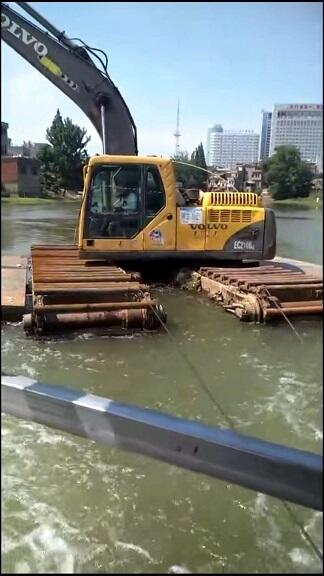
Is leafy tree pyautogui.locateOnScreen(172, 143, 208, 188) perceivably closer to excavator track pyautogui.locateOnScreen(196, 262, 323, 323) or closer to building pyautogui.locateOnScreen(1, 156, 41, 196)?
excavator track pyautogui.locateOnScreen(196, 262, 323, 323)

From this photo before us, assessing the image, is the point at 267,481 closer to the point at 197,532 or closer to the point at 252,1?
the point at 252,1

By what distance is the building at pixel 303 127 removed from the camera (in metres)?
1.00

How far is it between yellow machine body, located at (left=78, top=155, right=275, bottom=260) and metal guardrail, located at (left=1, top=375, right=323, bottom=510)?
562 cm

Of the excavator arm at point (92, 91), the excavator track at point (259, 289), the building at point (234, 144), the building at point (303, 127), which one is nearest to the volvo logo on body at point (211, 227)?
the excavator track at point (259, 289)

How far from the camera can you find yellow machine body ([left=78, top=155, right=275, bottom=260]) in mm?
6820

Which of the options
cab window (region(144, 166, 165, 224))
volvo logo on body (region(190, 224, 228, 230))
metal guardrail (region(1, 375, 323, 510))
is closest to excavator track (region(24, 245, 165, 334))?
cab window (region(144, 166, 165, 224))

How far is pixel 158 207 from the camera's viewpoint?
702 centimetres

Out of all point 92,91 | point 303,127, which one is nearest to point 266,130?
point 303,127

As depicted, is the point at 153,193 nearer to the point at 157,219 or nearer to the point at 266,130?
the point at 157,219

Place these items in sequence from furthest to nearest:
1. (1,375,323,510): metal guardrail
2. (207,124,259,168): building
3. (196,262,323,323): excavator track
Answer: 1. (196,262,323,323): excavator track
2. (207,124,259,168): building
3. (1,375,323,510): metal guardrail

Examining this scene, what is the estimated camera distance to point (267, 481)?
991 mm

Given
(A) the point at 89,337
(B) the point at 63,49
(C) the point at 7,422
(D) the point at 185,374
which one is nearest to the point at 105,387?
(D) the point at 185,374

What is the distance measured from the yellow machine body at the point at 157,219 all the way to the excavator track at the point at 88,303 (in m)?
0.92

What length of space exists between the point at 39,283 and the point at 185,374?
2188 millimetres
